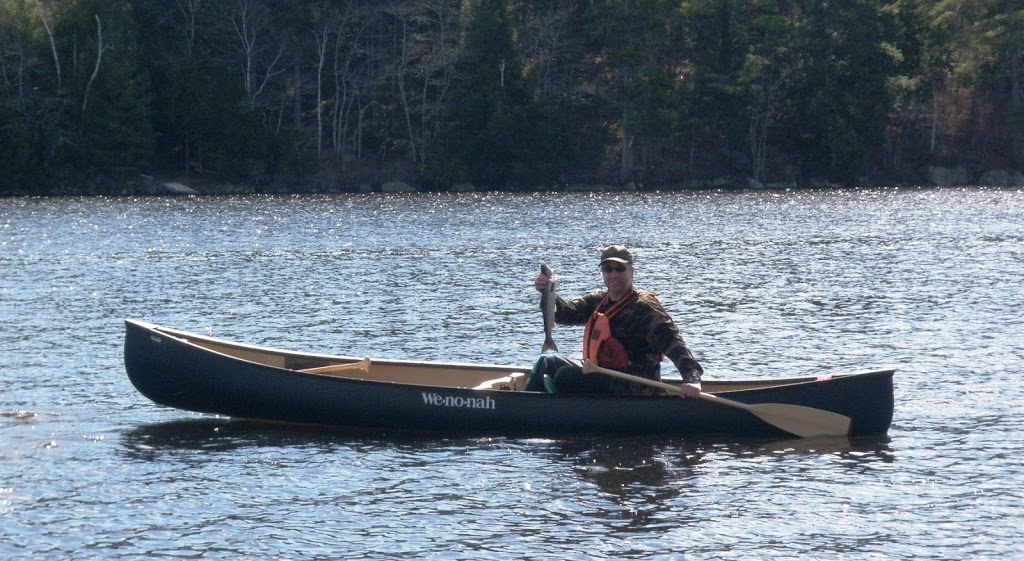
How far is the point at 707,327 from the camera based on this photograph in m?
20.9

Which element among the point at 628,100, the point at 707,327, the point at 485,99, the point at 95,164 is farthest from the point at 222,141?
the point at 707,327

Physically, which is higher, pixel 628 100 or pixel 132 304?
pixel 628 100

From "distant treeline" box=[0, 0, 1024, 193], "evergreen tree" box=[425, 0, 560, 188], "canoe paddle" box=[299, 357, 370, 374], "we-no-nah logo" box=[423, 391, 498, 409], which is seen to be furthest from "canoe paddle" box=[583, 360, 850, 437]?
"evergreen tree" box=[425, 0, 560, 188]

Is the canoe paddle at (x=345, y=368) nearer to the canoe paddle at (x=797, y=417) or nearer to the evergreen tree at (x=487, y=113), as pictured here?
the canoe paddle at (x=797, y=417)

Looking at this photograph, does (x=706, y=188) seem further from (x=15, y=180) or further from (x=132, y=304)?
(x=132, y=304)

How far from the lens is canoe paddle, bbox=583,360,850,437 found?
12.5 meters

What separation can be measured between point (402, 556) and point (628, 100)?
2415 inches

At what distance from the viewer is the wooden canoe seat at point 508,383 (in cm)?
1319

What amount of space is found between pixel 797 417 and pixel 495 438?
2.84 m

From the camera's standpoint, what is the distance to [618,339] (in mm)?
12188

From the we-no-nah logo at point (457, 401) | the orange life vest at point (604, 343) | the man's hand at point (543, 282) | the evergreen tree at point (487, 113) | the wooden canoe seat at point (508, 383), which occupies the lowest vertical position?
the we-no-nah logo at point (457, 401)

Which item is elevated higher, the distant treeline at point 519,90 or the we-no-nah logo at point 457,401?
the distant treeline at point 519,90

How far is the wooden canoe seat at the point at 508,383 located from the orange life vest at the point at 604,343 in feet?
3.72

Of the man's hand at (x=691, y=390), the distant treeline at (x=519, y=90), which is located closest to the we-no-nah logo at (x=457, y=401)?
the man's hand at (x=691, y=390)
